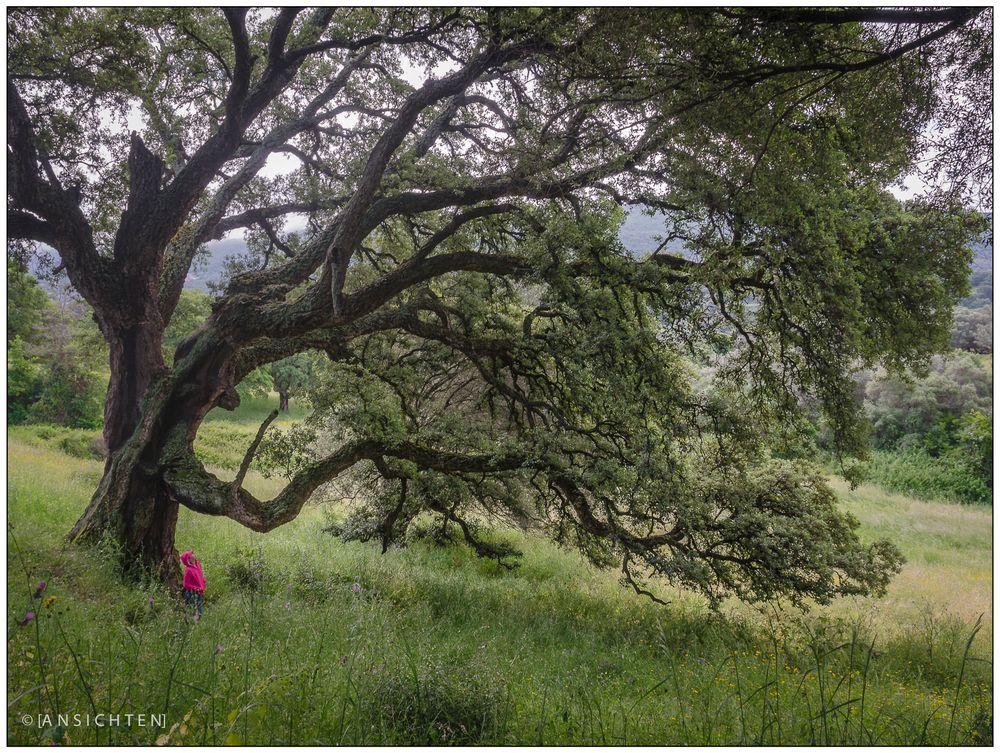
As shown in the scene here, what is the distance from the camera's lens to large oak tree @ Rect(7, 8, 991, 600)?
4312 mm

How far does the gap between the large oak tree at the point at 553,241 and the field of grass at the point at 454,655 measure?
118 cm

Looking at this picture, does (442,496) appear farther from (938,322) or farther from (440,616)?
(938,322)

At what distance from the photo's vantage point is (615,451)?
737cm

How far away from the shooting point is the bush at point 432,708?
3135mm

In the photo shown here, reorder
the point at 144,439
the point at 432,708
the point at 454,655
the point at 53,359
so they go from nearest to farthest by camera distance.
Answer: the point at 432,708
the point at 454,655
the point at 144,439
the point at 53,359

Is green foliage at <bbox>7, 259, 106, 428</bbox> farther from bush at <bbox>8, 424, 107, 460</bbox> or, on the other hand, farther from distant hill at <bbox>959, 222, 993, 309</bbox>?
distant hill at <bbox>959, 222, 993, 309</bbox>

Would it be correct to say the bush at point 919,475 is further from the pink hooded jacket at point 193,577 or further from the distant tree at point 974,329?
the pink hooded jacket at point 193,577

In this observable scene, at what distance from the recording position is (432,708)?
325cm

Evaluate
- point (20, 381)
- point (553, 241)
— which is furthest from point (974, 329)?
point (20, 381)

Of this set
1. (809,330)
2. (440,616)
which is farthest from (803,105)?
(440,616)

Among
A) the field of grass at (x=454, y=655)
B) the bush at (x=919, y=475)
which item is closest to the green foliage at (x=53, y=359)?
the field of grass at (x=454, y=655)

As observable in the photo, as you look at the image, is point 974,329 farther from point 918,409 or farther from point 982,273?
point 918,409

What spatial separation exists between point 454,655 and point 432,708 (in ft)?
5.21

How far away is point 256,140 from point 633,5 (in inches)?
308
